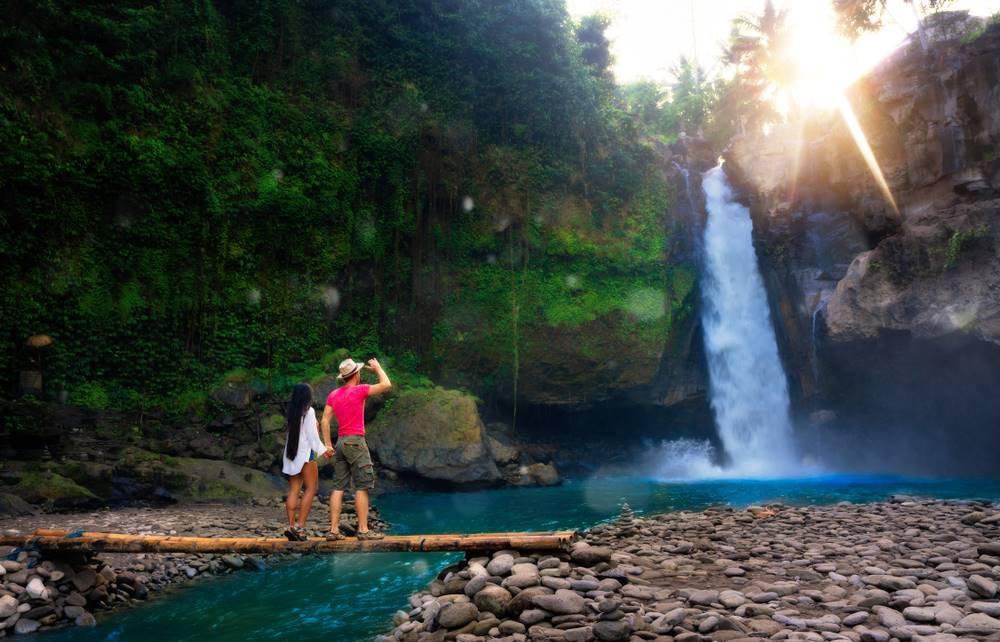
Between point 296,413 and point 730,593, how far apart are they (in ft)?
16.3

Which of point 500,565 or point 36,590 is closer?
point 500,565

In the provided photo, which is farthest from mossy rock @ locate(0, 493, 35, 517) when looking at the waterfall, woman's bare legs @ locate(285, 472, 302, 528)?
the waterfall

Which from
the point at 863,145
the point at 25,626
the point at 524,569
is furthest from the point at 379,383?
the point at 863,145

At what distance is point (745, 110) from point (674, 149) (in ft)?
37.6

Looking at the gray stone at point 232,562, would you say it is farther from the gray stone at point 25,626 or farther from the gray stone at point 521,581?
the gray stone at point 521,581

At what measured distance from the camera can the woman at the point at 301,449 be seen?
6.86 m

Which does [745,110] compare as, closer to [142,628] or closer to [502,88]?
[502,88]

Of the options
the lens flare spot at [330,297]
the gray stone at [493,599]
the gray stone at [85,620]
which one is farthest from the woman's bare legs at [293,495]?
the lens flare spot at [330,297]

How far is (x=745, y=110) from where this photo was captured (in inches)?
1503

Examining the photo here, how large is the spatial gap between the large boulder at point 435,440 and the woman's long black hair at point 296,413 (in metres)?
11.5

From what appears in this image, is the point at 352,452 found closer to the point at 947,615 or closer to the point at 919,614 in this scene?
the point at 919,614

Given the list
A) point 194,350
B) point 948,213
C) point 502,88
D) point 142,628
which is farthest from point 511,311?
point 142,628

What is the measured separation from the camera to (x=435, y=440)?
60.4ft

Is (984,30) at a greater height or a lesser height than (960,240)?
greater
